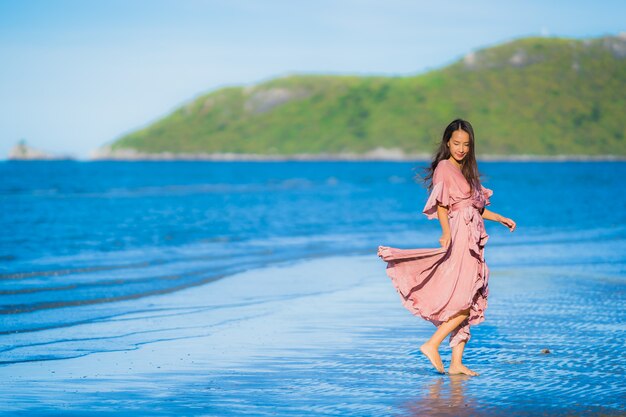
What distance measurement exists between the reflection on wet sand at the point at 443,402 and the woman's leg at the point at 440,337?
0.90ft

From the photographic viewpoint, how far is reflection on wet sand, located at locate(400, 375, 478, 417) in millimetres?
6332

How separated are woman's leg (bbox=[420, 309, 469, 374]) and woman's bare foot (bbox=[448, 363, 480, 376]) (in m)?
0.09

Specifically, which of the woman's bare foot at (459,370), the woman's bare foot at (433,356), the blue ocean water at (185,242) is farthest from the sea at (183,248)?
the woman's bare foot at (459,370)

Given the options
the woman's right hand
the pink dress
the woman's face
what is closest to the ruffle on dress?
the pink dress

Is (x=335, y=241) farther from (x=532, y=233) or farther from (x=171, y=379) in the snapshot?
(x=171, y=379)

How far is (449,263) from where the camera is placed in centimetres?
752

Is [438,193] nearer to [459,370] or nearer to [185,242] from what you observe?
[459,370]

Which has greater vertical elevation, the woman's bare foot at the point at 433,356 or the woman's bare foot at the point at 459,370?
the woman's bare foot at the point at 433,356

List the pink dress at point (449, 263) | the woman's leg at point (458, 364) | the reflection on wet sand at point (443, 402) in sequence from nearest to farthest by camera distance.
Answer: the reflection on wet sand at point (443, 402)
the pink dress at point (449, 263)
the woman's leg at point (458, 364)

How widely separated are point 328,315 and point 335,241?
1331 cm

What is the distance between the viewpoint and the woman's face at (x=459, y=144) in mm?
7621

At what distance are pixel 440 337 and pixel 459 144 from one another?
1.64 metres

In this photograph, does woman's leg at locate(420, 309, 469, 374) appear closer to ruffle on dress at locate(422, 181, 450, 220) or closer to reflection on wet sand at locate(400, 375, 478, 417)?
reflection on wet sand at locate(400, 375, 478, 417)

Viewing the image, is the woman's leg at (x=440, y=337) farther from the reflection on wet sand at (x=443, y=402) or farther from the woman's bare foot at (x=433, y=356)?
the reflection on wet sand at (x=443, y=402)
